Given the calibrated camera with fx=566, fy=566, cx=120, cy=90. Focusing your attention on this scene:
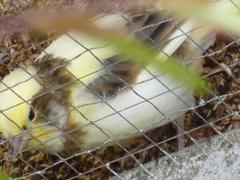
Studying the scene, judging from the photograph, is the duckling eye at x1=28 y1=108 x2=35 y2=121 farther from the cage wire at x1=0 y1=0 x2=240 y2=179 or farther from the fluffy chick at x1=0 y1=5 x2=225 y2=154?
the cage wire at x1=0 y1=0 x2=240 y2=179

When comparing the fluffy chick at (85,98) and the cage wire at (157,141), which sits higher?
the fluffy chick at (85,98)

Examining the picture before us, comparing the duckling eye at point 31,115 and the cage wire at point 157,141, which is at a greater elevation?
the duckling eye at point 31,115

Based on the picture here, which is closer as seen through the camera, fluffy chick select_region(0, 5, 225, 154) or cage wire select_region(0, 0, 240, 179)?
fluffy chick select_region(0, 5, 225, 154)

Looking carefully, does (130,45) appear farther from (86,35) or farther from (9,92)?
(9,92)

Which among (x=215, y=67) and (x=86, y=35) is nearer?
(x=86, y=35)

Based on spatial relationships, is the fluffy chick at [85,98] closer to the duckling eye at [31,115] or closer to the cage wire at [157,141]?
the duckling eye at [31,115]

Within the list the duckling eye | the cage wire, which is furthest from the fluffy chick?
the cage wire

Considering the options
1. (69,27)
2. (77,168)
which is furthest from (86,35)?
(77,168)

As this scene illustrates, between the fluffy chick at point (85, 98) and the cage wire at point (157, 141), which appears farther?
the cage wire at point (157, 141)

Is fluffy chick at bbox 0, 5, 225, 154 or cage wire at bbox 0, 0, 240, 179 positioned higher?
fluffy chick at bbox 0, 5, 225, 154

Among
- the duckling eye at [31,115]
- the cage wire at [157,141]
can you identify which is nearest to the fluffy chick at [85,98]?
the duckling eye at [31,115]

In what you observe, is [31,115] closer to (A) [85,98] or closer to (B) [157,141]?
(A) [85,98]
